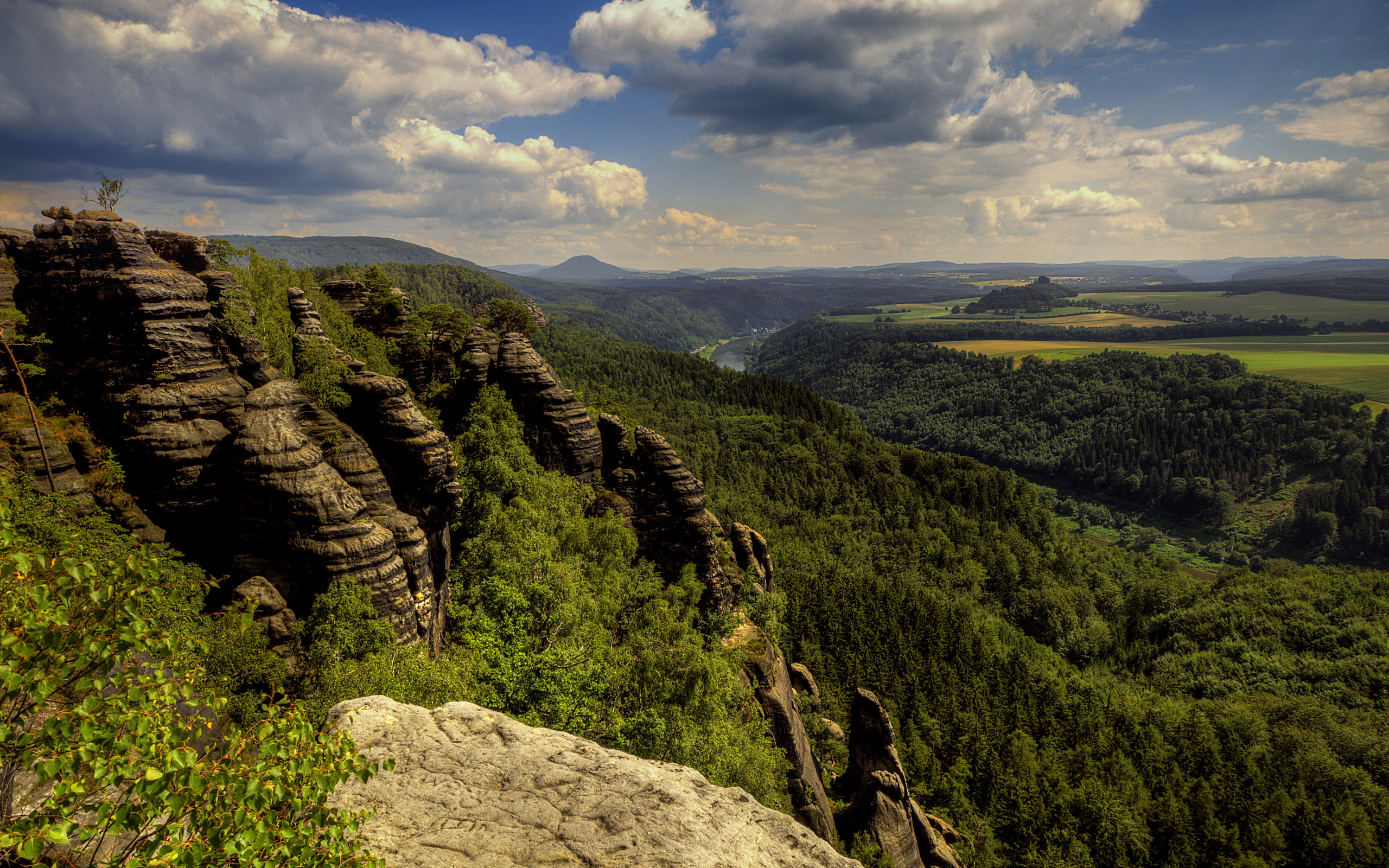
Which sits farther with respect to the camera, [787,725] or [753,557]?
[753,557]

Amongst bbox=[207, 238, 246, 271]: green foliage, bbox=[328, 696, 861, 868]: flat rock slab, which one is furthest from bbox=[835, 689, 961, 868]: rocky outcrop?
bbox=[207, 238, 246, 271]: green foliage

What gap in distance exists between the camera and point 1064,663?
9856cm

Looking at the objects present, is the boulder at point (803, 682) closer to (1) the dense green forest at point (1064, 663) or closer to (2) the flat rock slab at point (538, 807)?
(1) the dense green forest at point (1064, 663)

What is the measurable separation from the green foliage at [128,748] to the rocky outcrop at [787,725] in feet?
110

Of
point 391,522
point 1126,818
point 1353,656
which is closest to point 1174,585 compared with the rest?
point 1353,656

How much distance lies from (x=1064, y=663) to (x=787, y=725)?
83.9 m

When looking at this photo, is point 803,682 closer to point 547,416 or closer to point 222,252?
point 547,416

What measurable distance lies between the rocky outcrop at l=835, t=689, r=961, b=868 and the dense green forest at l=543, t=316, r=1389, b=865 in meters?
11.4

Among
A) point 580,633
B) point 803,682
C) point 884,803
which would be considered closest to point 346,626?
point 580,633

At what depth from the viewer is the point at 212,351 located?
87.9ft

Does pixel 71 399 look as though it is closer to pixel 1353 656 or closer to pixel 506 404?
pixel 506 404

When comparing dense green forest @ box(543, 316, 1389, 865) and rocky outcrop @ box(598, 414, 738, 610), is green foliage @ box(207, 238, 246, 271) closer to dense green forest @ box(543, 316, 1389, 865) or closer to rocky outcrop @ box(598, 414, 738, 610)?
rocky outcrop @ box(598, 414, 738, 610)

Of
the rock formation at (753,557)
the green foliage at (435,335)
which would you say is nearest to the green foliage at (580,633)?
the rock formation at (753,557)

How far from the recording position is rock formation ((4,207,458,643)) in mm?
23406
